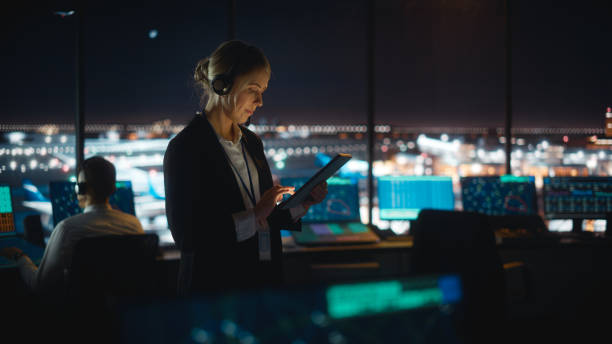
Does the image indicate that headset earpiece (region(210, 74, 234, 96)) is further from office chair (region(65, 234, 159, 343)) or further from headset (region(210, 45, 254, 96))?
office chair (region(65, 234, 159, 343))

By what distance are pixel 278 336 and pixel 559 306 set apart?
4459 millimetres

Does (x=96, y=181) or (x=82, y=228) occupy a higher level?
(x=96, y=181)

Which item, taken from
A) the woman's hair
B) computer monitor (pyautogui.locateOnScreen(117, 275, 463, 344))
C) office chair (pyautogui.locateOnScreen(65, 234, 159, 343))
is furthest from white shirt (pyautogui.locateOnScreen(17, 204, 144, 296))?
computer monitor (pyautogui.locateOnScreen(117, 275, 463, 344))

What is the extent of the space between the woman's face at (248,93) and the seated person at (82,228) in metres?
1.01

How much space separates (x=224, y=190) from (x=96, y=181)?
1.10 meters

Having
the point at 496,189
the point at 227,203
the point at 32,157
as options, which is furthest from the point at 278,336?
the point at 32,157

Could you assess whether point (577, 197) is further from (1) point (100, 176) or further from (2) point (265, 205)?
(1) point (100, 176)

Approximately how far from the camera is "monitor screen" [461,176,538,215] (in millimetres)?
3518

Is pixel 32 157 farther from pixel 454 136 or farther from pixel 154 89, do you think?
pixel 454 136

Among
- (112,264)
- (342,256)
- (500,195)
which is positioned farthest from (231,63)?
(500,195)

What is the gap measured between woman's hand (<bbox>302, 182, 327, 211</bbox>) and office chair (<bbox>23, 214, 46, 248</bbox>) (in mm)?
2211

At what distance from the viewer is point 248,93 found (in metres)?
1.43

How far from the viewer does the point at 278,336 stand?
50 cm

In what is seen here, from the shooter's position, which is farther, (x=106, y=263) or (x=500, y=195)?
(x=500, y=195)
